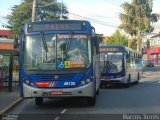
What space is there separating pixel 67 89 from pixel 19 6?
66597mm

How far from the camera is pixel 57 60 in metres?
16.8

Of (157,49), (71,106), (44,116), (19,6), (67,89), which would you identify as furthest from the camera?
(157,49)

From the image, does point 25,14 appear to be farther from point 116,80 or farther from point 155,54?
point 116,80

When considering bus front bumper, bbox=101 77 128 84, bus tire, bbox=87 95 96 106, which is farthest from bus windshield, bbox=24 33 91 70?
bus front bumper, bbox=101 77 128 84

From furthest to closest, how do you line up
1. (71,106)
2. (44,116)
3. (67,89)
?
1. (71,106)
2. (67,89)
3. (44,116)

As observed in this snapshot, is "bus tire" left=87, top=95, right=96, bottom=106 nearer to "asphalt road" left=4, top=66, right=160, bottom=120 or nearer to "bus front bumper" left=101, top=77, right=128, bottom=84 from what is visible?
"asphalt road" left=4, top=66, right=160, bottom=120

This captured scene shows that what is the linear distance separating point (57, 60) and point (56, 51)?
0.35 m

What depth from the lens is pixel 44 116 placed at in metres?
14.8

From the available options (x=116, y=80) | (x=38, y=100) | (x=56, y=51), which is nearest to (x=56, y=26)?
A: (x=56, y=51)

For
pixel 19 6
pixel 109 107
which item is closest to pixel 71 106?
pixel 109 107

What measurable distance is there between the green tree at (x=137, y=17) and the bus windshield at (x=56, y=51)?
55.2 meters

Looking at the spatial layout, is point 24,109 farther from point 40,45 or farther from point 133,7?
point 133,7

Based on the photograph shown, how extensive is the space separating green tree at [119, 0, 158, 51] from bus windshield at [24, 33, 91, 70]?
5520 cm

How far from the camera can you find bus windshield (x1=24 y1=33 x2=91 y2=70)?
16.8m
